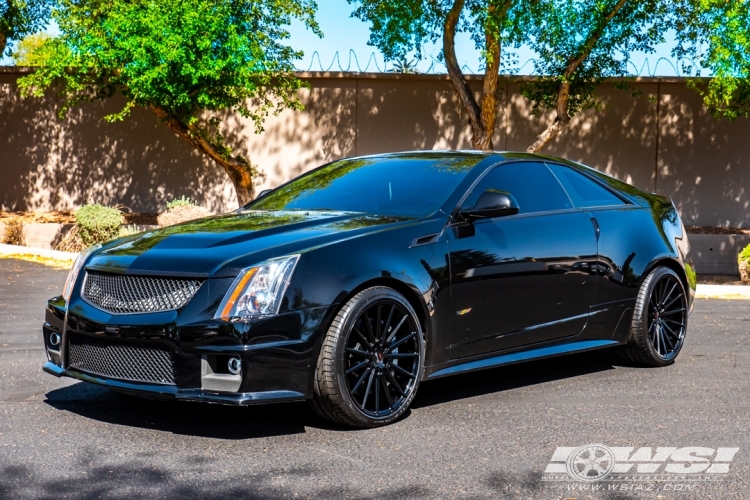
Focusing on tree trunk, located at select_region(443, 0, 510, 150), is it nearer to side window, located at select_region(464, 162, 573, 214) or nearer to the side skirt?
side window, located at select_region(464, 162, 573, 214)

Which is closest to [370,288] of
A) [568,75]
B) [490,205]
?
[490,205]

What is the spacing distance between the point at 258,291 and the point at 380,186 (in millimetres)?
1701

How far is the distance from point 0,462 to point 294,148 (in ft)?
48.7

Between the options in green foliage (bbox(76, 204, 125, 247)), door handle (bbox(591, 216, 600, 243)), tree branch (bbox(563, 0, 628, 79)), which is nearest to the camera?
door handle (bbox(591, 216, 600, 243))

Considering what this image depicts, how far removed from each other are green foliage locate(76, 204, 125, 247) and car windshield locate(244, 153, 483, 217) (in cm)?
940

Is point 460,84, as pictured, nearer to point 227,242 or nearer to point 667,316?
point 667,316

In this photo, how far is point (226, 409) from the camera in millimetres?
6078

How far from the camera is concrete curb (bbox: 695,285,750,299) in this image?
12.4 m

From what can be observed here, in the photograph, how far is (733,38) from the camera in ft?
46.9

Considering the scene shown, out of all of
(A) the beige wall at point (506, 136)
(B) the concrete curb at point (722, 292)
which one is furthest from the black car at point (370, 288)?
(A) the beige wall at point (506, 136)

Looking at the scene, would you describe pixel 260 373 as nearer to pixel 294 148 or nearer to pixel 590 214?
pixel 590 214

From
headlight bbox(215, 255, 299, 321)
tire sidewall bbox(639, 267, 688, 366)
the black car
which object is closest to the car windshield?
the black car

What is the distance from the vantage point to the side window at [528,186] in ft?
21.6

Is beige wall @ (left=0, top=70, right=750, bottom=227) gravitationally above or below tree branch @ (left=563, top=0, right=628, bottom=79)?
below
